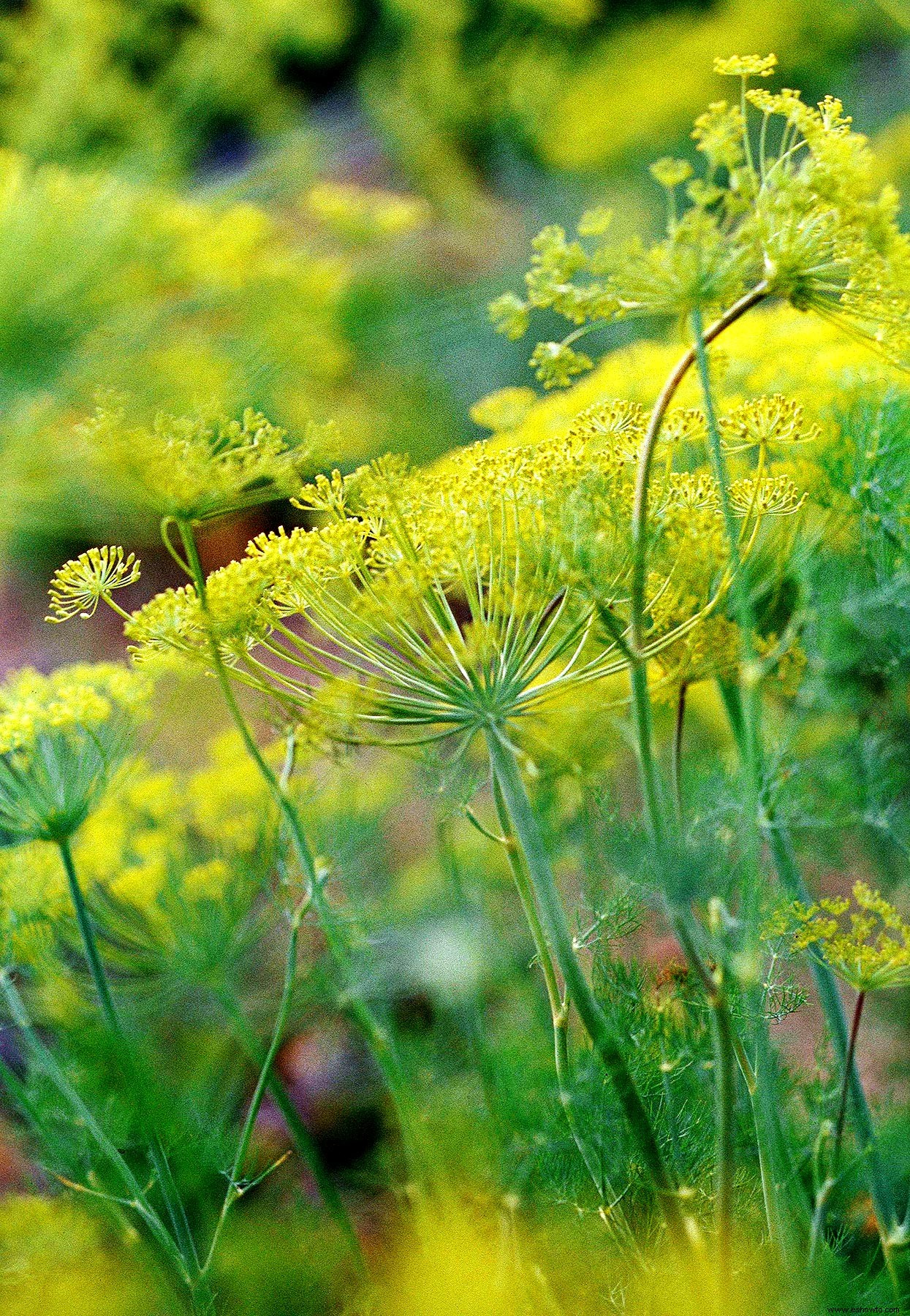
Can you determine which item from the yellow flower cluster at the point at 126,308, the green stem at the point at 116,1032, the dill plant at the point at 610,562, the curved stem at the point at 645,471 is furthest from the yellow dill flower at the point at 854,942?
the yellow flower cluster at the point at 126,308

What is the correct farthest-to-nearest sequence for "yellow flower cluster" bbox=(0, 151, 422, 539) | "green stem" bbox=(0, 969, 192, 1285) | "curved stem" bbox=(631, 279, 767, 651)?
"yellow flower cluster" bbox=(0, 151, 422, 539) → "green stem" bbox=(0, 969, 192, 1285) → "curved stem" bbox=(631, 279, 767, 651)

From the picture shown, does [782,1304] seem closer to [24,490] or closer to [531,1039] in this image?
[531,1039]

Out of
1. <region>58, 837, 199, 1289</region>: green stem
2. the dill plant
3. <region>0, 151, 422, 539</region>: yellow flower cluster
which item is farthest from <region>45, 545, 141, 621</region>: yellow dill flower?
<region>0, 151, 422, 539</region>: yellow flower cluster

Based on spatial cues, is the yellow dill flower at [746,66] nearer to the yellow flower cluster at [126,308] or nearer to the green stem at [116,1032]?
the green stem at [116,1032]

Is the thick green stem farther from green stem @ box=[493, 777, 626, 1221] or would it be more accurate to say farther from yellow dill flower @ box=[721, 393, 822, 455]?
yellow dill flower @ box=[721, 393, 822, 455]

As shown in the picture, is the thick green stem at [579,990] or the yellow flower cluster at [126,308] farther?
the yellow flower cluster at [126,308]

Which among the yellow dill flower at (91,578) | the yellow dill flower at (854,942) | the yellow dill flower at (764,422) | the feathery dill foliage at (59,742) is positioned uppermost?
the yellow dill flower at (91,578)

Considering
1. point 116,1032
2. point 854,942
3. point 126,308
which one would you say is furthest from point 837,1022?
point 126,308
